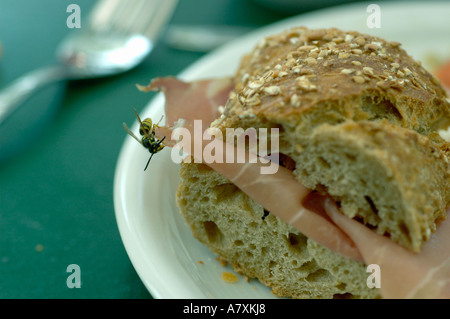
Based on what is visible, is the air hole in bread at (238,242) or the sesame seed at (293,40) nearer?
the air hole in bread at (238,242)

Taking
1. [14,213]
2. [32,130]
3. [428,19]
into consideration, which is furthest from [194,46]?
[14,213]

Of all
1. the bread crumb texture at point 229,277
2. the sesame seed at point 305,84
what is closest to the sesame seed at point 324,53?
the sesame seed at point 305,84

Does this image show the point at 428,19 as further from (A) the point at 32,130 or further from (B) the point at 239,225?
(A) the point at 32,130

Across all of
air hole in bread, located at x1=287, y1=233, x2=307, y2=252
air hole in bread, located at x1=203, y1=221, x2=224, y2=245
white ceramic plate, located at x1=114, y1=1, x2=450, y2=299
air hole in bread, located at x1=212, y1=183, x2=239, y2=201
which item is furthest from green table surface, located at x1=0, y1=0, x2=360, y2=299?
air hole in bread, located at x1=287, y1=233, x2=307, y2=252

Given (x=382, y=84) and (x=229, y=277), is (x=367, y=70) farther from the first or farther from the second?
(x=229, y=277)

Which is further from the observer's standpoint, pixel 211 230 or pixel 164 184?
pixel 164 184

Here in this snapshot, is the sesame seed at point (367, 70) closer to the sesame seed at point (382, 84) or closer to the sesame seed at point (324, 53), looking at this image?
the sesame seed at point (382, 84)

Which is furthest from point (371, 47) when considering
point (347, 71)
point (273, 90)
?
point (273, 90)
